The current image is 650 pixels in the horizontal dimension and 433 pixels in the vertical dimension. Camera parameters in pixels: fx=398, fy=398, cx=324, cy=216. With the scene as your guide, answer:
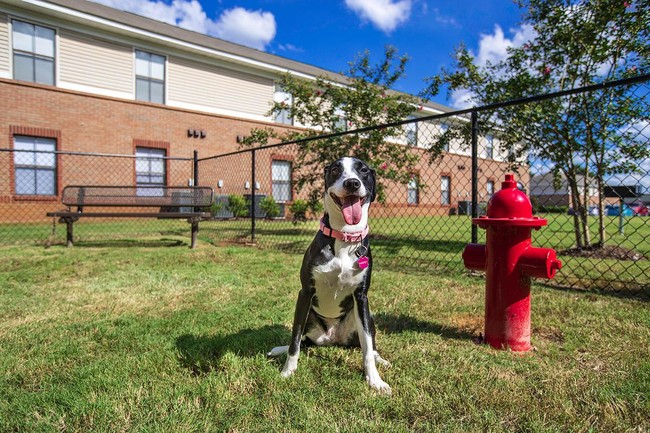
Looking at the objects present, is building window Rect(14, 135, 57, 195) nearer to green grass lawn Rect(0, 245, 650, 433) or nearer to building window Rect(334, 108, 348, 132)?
building window Rect(334, 108, 348, 132)

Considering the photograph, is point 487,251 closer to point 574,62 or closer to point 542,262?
point 542,262

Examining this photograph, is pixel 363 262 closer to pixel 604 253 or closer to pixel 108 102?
pixel 604 253

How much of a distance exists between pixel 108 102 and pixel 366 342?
43.7 feet

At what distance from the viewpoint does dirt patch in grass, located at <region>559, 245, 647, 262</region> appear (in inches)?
219

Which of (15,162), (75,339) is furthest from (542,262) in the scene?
(15,162)

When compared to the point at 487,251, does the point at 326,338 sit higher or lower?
lower

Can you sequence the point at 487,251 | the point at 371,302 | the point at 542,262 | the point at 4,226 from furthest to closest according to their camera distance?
1. the point at 4,226
2. the point at 371,302
3. the point at 487,251
4. the point at 542,262

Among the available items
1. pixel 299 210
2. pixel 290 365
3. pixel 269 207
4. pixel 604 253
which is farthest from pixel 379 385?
pixel 269 207

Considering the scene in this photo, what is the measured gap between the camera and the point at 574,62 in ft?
20.2

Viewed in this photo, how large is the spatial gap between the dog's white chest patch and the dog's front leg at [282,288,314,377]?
0.08 m

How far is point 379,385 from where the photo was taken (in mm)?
1854

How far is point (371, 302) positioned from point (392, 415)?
1805 millimetres

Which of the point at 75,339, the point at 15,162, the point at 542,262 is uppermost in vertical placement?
the point at 15,162

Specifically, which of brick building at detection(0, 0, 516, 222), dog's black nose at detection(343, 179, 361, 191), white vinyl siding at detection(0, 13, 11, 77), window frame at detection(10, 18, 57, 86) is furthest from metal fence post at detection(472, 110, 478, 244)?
white vinyl siding at detection(0, 13, 11, 77)
